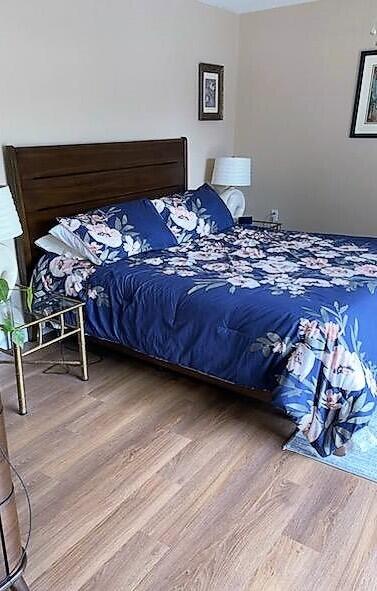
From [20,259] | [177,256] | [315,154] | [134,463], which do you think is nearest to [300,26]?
[315,154]

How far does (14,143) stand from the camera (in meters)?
2.84

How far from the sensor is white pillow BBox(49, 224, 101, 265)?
9.27 ft

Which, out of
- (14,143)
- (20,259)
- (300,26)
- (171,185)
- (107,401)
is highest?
(300,26)

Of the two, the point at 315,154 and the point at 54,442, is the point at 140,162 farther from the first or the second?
the point at 54,442

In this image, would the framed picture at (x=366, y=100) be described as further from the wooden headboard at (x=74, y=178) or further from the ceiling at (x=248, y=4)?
the wooden headboard at (x=74, y=178)

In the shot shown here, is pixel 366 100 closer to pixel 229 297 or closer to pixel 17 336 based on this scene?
pixel 229 297

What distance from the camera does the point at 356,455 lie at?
2115mm

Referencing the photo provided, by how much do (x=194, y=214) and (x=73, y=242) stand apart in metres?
0.99

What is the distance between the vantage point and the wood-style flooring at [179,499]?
61.2 inches

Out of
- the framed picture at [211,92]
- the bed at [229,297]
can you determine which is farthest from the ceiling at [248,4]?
the bed at [229,297]

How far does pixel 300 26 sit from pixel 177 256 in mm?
2619

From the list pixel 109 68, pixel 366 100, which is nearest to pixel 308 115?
pixel 366 100

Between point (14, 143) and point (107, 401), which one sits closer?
point (107, 401)

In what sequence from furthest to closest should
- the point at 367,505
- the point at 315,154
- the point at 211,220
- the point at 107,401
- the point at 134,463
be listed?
the point at 315,154
the point at 211,220
the point at 107,401
the point at 134,463
the point at 367,505
